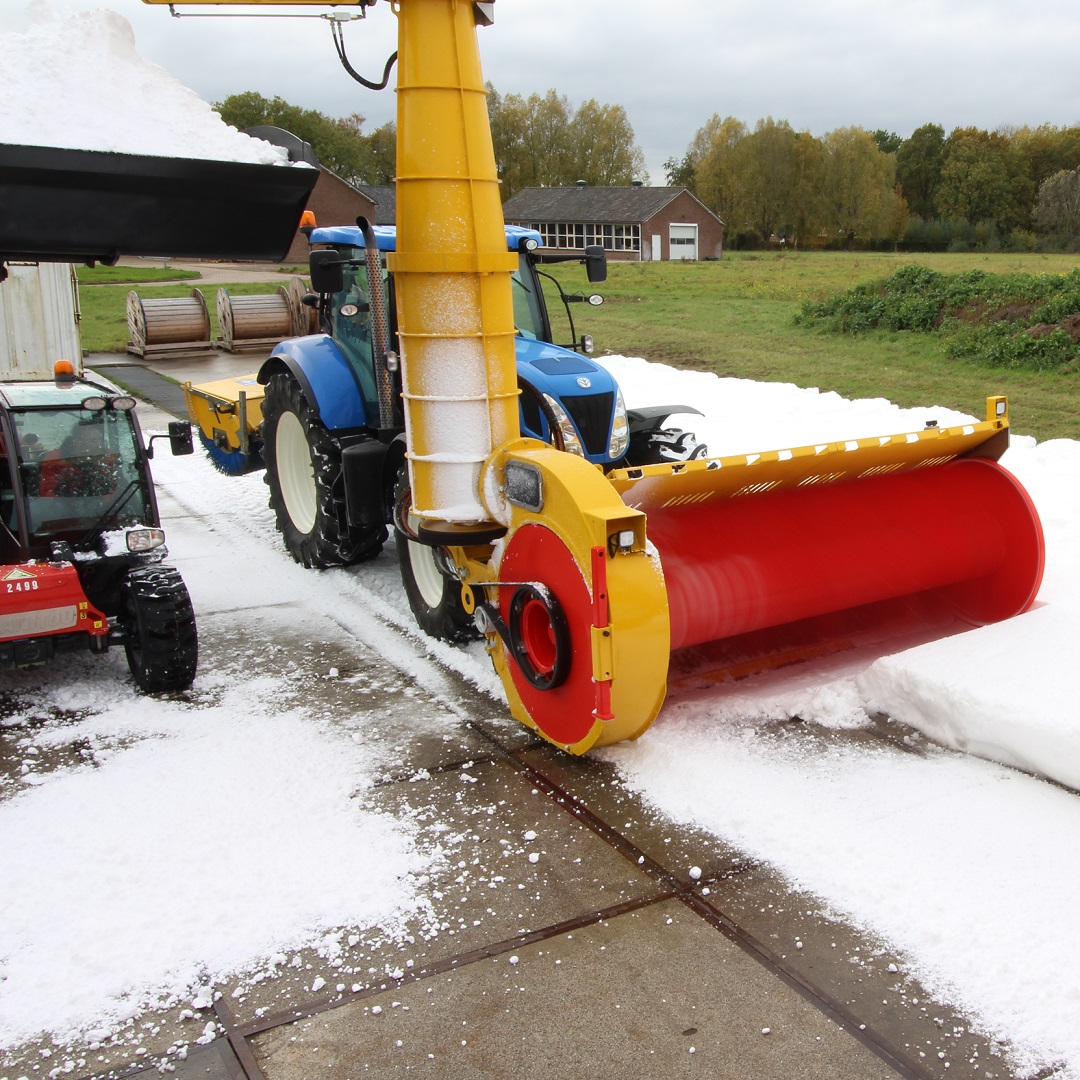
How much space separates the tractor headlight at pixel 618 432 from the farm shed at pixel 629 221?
52.4 metres

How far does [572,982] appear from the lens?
10.5 feet

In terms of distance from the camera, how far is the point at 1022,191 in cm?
6869

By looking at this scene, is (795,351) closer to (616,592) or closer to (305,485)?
(305,485)

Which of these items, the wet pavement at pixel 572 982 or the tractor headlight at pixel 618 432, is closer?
the wet pavement at pixel 572 982

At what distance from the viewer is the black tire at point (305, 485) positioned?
A: 6.54 meters

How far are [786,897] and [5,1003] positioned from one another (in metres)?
2.39

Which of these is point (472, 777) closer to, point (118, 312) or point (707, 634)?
point (707, 634)

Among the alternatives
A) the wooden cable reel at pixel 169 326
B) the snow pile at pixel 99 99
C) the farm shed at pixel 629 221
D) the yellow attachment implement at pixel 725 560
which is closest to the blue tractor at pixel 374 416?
the yellow attachment implement at pixel 725 560

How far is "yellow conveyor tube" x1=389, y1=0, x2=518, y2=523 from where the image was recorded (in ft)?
14.5

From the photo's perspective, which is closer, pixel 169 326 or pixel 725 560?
pixel 725 560

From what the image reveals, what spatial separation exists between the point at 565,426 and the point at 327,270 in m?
1.52

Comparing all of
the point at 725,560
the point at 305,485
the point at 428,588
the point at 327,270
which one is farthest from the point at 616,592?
the point at 305,485

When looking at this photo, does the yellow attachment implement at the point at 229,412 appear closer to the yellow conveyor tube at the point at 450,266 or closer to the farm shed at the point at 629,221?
the yellow conveyor tube at the point at 450,266

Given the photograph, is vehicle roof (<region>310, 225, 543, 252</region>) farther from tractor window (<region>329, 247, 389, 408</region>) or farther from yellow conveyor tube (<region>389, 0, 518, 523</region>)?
yellow conveyor tube (<region>389, 0, 518, 523</region>)
